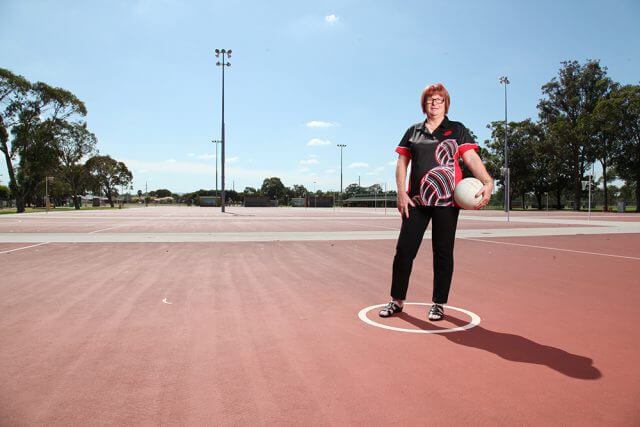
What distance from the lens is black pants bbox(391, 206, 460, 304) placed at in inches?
158

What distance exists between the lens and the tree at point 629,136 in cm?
5006

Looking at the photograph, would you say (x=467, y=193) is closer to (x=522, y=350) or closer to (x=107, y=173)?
(x=522, y=350)

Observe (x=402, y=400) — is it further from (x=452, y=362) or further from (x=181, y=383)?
(x=181, y=383)

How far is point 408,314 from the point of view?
4.49 metres

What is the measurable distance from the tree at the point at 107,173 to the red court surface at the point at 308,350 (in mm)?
68060

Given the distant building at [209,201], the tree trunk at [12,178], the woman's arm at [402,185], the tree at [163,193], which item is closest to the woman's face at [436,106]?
the woman's arm at [402,185]

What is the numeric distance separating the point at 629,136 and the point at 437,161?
197 feet

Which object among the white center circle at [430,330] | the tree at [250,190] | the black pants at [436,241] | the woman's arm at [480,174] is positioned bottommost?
the white center circle at [430,330]

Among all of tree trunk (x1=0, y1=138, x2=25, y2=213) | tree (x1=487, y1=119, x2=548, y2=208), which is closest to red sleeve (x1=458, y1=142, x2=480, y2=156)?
tree trunk (x1=0, y1=138, x2=25, y2=213)

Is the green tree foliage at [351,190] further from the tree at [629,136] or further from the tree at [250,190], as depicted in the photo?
the tree at [629,136]

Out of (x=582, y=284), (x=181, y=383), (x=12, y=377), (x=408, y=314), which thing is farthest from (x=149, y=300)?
(x=582, y=284)

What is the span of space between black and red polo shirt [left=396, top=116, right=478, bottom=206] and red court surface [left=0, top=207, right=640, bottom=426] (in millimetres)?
1262

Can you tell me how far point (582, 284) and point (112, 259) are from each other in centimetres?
843

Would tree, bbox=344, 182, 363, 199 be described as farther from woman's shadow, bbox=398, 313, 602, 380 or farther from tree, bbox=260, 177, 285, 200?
woman's shadow, bbox=398, 313, 602, 380
